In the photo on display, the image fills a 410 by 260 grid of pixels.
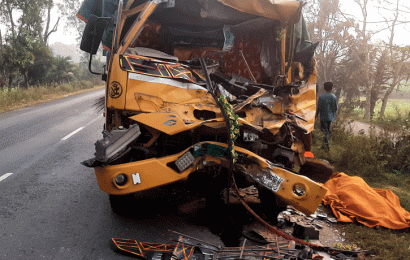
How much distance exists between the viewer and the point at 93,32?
4402 millimetres

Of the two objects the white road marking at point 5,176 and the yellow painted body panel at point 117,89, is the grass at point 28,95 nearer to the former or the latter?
the white road marking at point 5,176

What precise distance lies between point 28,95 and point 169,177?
18.0m

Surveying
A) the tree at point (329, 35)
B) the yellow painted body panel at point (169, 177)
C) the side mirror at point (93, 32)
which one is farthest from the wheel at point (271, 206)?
the tree at point (329, 35)

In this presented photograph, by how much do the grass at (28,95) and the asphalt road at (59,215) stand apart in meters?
9.76

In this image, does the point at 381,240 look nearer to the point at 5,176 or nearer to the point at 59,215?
the point at 59,215

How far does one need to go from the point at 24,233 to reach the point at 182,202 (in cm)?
190

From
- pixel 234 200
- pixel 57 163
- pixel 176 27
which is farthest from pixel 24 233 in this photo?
pixel 176 27

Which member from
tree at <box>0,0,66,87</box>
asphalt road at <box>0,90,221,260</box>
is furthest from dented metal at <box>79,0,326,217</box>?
tree at <box>0,0,66,87</box>

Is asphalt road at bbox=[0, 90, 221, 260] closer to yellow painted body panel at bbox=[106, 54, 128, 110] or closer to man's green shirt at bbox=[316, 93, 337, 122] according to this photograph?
yellow painted body panel at bbox=[106, 54, 128, 110]

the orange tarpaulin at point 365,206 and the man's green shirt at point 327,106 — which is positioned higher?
the man's green shirt at point 327,106

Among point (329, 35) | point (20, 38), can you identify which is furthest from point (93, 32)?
point (20, 38)

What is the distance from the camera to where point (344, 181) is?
5.08 m

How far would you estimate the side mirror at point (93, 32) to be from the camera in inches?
171

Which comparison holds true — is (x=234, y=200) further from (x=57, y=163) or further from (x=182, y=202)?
(x=57, y=163)
